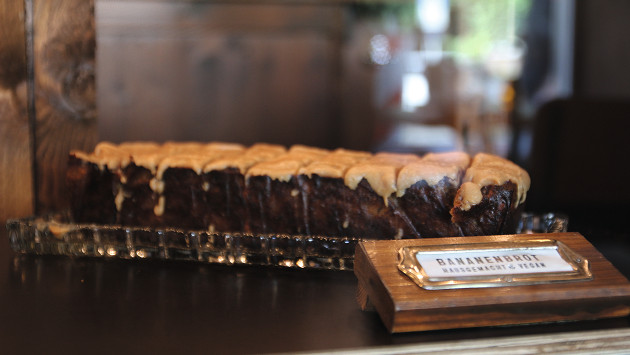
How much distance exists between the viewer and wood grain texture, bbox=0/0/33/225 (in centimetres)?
139

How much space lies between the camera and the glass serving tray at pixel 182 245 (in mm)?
1143

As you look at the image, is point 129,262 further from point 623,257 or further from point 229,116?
point 229,116

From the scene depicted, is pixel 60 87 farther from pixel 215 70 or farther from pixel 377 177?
pixel 215 70

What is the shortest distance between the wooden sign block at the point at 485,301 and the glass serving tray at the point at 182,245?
26cm

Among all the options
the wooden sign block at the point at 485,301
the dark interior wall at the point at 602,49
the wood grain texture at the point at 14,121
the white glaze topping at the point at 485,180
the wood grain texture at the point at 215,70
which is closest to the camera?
the wooden sign block at the point at 485,301

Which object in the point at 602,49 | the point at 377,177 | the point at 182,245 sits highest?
the point at 602,49

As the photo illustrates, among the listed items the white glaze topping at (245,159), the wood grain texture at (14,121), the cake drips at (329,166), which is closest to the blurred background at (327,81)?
the wood grain texture at (14,121)

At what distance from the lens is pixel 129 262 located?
119 centimetres

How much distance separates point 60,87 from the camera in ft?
4.89

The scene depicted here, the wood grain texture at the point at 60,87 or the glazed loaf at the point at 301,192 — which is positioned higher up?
the wood grain texture at the point at 60,87

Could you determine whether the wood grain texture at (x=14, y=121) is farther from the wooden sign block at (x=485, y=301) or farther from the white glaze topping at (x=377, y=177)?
the wooden sign block at (x=485, y=301)

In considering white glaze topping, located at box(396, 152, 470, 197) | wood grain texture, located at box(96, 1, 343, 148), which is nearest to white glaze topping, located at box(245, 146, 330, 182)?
white glaze topping, located at box(396, 152, 470, 197)

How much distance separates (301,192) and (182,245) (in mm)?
260

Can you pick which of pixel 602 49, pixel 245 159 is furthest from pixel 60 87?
pixel 602 49
